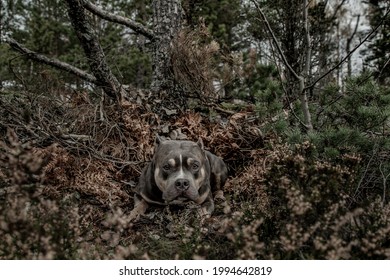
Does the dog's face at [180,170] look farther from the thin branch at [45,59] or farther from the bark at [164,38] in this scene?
the thin branch at [45,59]

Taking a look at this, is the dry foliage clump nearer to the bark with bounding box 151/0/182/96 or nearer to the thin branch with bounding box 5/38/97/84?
the bark with bounding box 151/0/182/96

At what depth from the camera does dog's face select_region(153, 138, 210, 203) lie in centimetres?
460

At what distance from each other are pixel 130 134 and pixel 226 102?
2048mm

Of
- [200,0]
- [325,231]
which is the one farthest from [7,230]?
[200,0]

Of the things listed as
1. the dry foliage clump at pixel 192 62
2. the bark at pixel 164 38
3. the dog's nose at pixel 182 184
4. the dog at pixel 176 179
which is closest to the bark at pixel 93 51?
the bark at pixel 164 38

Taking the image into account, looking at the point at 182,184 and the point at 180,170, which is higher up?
the point at 180,170

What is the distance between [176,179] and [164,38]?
342cm

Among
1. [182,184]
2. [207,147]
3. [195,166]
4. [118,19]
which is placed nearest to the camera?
[182,184]

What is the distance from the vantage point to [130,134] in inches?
247

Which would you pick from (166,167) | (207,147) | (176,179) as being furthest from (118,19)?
(176,179)

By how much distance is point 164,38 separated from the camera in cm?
735

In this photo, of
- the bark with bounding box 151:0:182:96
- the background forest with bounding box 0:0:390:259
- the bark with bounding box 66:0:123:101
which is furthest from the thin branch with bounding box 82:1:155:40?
the bark with bounding box 66:0:123:101

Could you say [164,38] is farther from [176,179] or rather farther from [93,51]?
[176,179]
